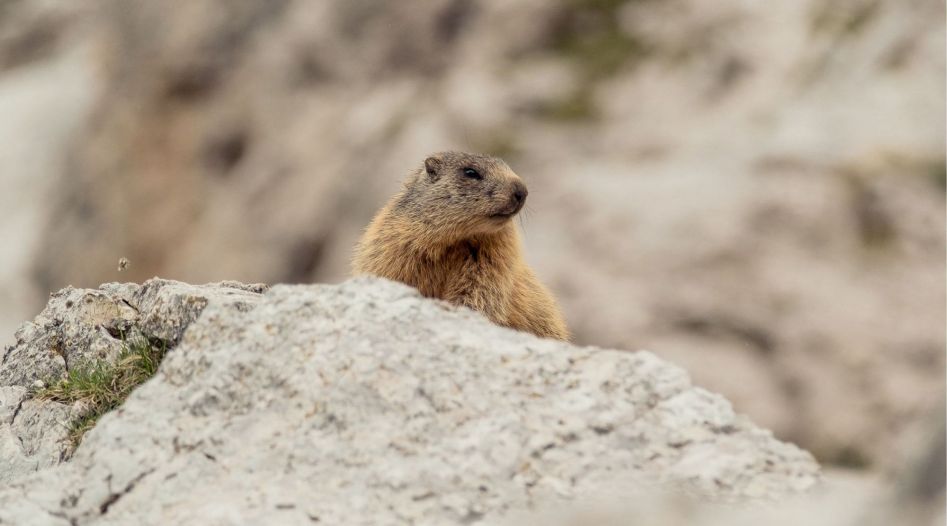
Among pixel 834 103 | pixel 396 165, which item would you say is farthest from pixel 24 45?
pixel 834 103

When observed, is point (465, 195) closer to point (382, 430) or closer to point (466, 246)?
point (466, 246)

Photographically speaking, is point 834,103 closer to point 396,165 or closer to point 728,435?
point 396,165

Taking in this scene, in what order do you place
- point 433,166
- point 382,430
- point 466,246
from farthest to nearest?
point 433,166
point 466,246
point 382,430

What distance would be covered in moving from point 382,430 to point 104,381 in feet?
7.73

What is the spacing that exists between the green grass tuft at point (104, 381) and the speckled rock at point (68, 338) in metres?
0.07

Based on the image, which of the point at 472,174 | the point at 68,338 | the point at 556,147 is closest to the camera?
the point at 68,338

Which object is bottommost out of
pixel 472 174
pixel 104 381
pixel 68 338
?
pixel 104 381

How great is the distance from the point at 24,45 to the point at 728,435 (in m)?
25.6

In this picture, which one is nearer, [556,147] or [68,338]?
[68,338]

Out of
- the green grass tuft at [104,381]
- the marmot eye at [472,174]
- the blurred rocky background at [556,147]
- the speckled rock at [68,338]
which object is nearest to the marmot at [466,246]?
the marmot eye at [472,174]

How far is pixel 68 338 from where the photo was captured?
7.89 meters

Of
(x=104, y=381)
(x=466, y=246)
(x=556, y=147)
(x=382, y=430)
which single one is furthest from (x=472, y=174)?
(x=556, y=147)

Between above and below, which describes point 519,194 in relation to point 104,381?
above

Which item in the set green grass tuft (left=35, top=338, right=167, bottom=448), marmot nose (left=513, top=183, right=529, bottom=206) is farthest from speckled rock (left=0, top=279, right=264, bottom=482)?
marmot nose (left=513, top=183, right=529, bottom=206)
